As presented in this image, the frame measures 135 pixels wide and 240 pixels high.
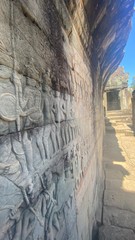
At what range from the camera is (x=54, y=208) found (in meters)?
1.01

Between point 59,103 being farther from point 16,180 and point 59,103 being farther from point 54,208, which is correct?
point 54,208

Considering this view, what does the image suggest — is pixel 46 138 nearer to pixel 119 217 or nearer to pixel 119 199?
pixel 119 217

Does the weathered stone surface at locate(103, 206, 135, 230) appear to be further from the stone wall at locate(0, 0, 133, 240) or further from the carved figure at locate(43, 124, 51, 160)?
the carved figure at locate(43, 124, 51, 160)

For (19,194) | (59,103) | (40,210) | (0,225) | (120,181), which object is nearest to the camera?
(0,225)

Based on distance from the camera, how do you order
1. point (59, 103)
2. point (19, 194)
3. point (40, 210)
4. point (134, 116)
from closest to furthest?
point (19, 194)
point (40, 210)
point (59, 103)
point (134, 116)

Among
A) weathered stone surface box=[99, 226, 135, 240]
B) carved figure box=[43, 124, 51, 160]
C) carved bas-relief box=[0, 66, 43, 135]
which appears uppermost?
carved bas-relief box=[0, 66, 43, 135]

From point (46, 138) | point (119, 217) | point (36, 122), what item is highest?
point (36, 122)

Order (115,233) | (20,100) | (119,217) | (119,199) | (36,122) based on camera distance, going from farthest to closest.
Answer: (119,199), (119,217), (115,233), (36,122), (20,100)

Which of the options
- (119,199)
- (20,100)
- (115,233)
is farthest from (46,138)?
(119,199)

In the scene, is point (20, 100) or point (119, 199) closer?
point (20, 100)

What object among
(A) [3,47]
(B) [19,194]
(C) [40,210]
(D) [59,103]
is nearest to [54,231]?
(C) [40,210]

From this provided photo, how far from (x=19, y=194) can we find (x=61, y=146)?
54 centimetres

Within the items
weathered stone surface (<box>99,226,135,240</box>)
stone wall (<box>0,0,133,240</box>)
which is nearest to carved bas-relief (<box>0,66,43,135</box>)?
stone wall (<box>0,0,133,240</box>)

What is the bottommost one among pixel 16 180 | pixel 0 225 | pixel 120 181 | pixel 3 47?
pixel 120 181
